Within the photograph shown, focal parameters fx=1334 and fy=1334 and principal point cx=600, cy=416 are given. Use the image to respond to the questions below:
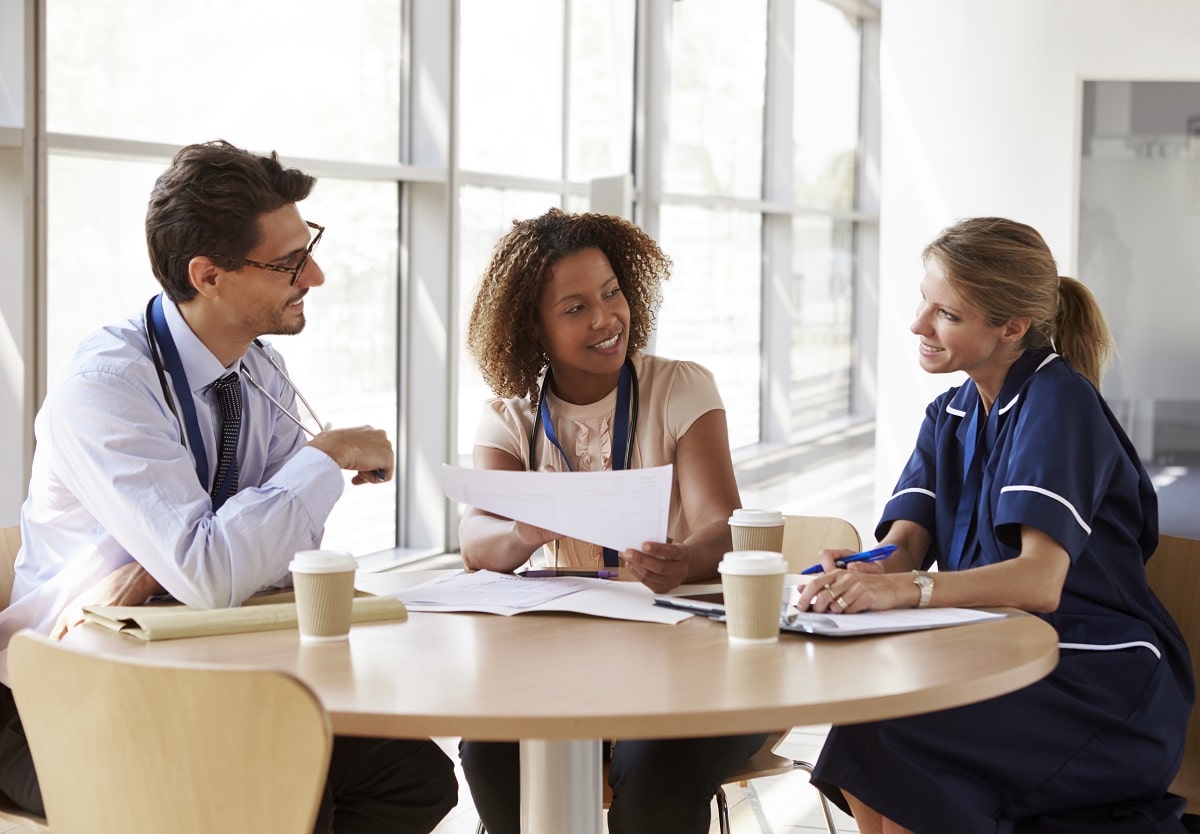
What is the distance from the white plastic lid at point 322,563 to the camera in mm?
1609

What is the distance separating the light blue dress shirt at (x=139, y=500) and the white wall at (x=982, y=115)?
10.4ft

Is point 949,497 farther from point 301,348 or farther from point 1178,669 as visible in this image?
point 301,348

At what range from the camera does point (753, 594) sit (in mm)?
1581

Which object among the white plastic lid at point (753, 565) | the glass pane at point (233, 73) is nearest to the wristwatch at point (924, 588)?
the white plastic lid at point (753, 565)

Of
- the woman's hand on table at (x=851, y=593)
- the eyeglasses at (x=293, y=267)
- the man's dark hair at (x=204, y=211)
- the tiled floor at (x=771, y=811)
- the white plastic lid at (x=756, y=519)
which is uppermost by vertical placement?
the man's dark hair at (x=204, y=211)

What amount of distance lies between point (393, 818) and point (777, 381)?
29.0 ft

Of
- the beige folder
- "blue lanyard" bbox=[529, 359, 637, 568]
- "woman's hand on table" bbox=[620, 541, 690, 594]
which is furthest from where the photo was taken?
"blue lanyard" bbox=[529, 359, 637, 568]

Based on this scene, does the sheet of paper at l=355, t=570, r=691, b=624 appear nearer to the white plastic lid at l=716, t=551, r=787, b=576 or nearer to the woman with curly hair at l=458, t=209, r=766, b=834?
Answer: the woman with curly hair at l=458, t=209, r=766, b=834

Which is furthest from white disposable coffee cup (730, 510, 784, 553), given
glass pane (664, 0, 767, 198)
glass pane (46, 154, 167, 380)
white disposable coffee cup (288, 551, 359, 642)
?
glass pane (664, 0, 767, 198)

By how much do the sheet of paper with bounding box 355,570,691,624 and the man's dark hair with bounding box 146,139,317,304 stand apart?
1.89 ft

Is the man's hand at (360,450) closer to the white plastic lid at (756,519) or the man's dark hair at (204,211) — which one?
the man's dark hair at (204,211)

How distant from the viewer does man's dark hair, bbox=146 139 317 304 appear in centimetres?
214

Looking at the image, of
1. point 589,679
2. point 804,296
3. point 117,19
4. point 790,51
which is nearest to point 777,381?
point 804,296

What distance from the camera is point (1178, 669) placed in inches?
81.3
